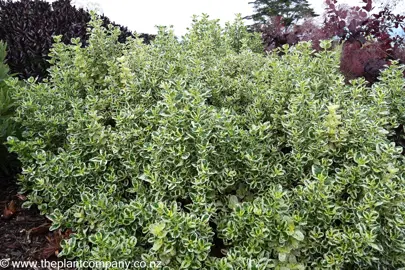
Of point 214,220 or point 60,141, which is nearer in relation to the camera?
point 214,220

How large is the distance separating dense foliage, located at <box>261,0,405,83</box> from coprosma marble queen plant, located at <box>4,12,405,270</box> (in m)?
0.62

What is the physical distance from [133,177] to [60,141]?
81cm

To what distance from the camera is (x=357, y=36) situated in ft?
12.5

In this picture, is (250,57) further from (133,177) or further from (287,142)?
(133,177)

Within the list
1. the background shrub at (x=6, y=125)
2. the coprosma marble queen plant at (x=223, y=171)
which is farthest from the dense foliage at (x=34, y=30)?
the coprosma marble queen plant at (x=223, y=171)

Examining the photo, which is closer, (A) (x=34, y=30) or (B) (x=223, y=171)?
(B) (x=223, y=171)

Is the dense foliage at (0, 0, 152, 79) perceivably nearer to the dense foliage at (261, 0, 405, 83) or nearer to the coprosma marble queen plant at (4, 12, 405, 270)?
the coprosma marble queen plant at (4, 12, 405, 270)

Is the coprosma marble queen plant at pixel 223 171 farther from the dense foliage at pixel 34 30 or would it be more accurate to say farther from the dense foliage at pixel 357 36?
the dense foliage at pixel 34 30

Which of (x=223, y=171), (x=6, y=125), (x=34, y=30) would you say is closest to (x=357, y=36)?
(x=223, y=171)

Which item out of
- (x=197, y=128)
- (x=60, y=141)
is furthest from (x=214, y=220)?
(x=60, y=141)

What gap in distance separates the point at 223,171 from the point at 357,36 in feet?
8.15

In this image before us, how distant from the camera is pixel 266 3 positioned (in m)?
6.98

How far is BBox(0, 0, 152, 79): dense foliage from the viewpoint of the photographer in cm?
402

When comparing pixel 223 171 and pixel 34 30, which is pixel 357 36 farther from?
pixel 34 30
